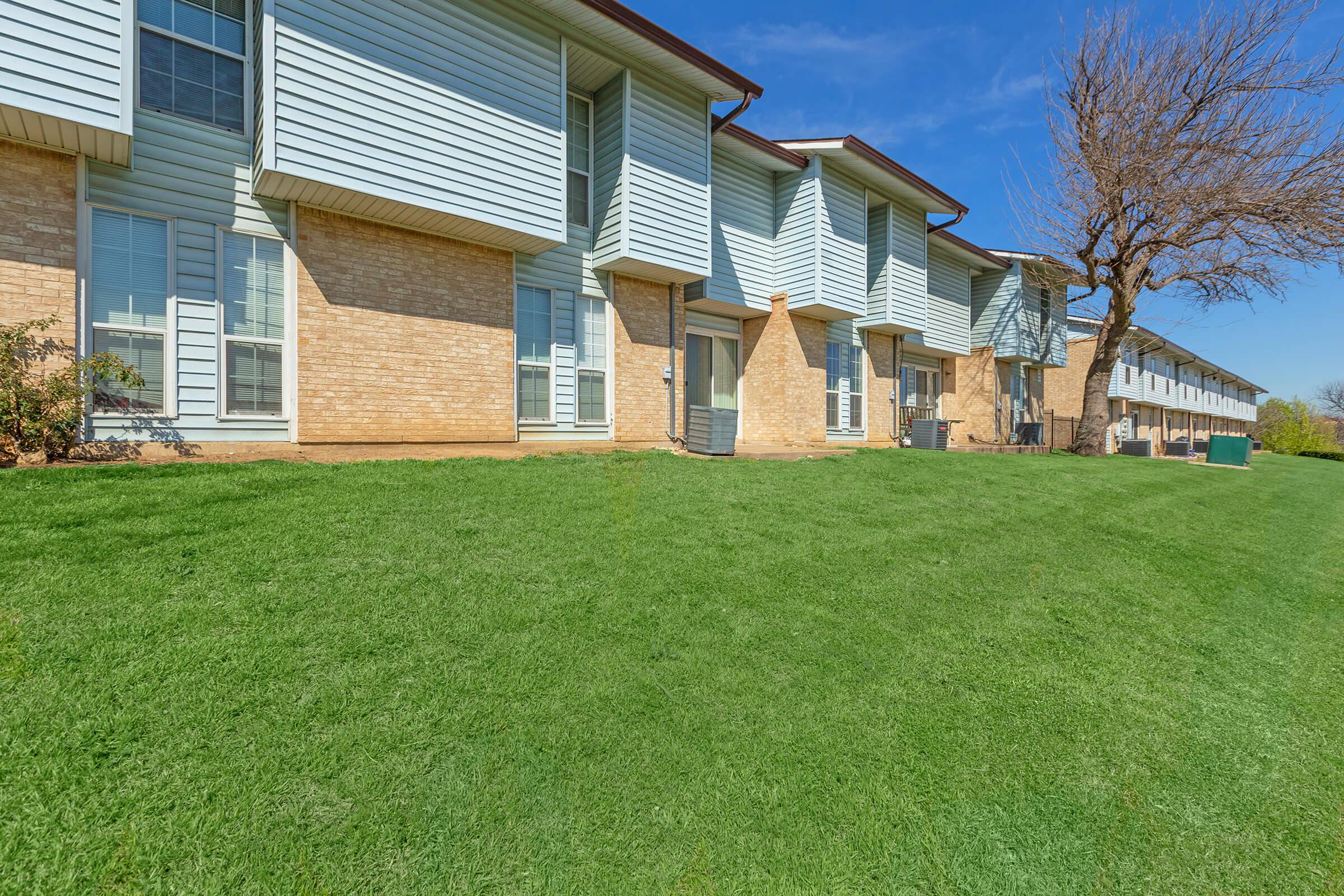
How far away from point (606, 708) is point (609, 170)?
9.45 metres

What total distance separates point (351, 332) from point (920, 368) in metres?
16.3

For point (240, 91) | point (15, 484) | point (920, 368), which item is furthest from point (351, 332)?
point (920, 368)

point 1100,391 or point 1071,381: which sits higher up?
point 1071,381

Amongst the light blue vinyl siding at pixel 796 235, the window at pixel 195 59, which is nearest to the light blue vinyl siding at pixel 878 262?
the light blue vinyl siding at pixel 796 235

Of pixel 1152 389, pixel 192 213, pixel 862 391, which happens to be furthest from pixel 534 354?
pixel 1152 389

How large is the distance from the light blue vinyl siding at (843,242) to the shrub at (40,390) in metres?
11.6

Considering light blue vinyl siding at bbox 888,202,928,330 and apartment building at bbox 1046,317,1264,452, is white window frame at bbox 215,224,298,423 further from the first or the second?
apartment building at bbox 1046,317,1264,452

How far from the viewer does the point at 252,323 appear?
22.9 feet

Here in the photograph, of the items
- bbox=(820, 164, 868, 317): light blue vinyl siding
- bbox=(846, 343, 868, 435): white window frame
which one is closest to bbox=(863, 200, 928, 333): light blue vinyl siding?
bbox=(846, 343, 868, 435): white window frame

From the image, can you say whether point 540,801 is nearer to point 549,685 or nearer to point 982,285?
point 549,685

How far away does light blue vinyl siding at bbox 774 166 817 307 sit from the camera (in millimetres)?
12578

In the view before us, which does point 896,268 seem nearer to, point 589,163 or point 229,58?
point 589,163

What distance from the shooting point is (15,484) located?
4.36 meters

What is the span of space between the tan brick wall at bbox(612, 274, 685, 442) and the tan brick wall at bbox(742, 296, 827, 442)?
2.67 metres
